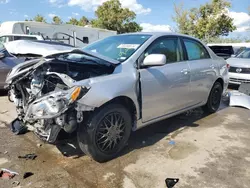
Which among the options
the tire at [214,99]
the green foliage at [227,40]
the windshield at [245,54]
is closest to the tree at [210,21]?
the green foliage at [227,40]

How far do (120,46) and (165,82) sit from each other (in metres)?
0.90

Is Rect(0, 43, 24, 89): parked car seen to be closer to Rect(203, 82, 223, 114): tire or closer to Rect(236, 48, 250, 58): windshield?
Rect(203, 82, 223, 114): tire

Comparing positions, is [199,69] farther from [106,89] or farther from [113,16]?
[113,16]

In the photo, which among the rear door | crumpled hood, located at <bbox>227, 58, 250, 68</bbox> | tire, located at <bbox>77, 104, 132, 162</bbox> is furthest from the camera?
crumpled hood, located at <bbox>227, 58, 250, 68</bbox>

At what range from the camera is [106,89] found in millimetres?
2980

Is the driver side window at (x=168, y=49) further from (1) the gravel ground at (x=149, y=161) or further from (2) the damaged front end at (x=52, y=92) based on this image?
(1) the gravel ground at (x=149, y=161)

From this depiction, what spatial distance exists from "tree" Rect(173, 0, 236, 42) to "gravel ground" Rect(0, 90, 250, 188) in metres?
20.0

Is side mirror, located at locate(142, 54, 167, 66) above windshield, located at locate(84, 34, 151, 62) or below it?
below

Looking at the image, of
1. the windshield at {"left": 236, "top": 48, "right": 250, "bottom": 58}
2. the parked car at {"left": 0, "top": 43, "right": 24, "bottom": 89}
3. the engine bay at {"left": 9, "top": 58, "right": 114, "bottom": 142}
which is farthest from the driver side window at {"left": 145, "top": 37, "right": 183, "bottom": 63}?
the windshield at {"left": 236, "top": 48, "right": 250, "bottom": 58}

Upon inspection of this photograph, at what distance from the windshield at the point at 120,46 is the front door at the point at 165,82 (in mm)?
217

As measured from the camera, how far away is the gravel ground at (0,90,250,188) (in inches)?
112

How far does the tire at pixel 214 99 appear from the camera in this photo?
17.5ft

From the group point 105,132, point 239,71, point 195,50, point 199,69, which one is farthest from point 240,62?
point 105,132

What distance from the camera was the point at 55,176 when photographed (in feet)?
9.53
